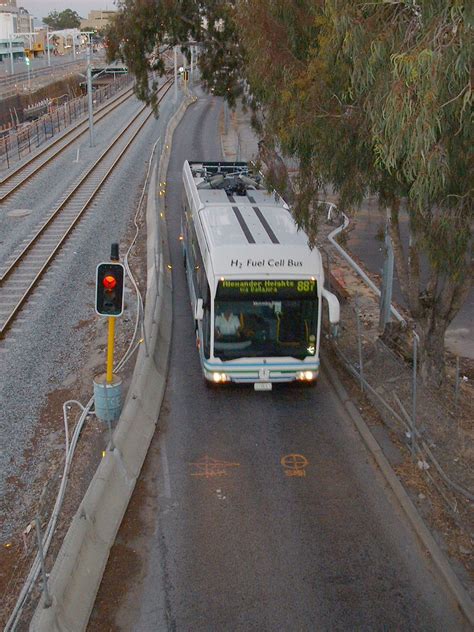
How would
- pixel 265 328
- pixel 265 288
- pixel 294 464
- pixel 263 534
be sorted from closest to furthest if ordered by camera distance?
pixel 263 534 < pixel 294 464 < pixel 265 288 < pixel 265 328

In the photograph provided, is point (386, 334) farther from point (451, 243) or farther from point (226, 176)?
point (226, 176)

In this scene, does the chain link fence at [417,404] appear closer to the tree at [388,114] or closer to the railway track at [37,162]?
the tree at [388,114]

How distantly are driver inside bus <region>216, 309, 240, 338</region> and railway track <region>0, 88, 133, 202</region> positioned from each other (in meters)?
20.3

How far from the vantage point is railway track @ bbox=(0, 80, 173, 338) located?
1950cm

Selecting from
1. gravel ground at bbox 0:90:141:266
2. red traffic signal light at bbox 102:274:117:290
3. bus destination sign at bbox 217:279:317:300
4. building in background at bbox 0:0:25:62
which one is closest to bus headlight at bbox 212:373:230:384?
bus destination sign at bbox 217:279:317:300

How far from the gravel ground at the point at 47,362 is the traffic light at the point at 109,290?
2.37 meters

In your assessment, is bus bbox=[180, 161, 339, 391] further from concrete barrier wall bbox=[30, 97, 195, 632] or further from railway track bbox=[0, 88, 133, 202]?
railway track bbox=[0, 88, 133, 202]

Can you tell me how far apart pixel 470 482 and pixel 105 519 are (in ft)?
18.7

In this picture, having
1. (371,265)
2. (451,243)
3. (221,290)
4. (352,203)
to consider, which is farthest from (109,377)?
(371,265)

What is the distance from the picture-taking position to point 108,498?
33.6ft

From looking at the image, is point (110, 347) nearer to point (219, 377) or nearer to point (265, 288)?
point (219, 377)

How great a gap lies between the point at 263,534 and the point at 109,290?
4601mm

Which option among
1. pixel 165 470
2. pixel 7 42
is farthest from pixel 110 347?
pixel 7 42

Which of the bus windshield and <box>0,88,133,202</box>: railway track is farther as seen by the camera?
<box>0,88,133,202</box>: railway track
